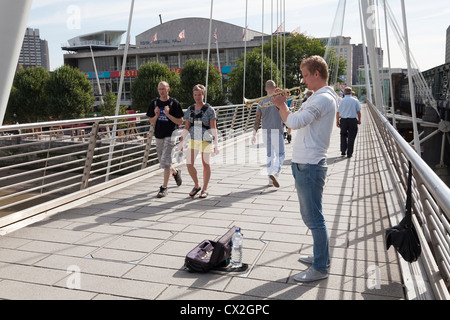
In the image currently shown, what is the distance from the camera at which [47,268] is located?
3998 millimetres

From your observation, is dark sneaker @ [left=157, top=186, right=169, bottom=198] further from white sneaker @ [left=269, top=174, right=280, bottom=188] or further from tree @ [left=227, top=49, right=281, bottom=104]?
tree @ [left=227, top=49, right=281, bottom=104]

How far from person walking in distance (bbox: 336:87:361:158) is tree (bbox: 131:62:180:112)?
40.5 metres

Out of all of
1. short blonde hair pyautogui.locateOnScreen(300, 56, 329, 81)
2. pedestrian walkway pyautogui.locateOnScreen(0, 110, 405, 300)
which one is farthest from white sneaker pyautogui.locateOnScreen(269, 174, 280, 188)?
short blonde hair pyautogui.locateOnScreen(300, 56, 329, 81)

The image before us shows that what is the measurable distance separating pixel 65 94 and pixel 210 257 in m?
48.7

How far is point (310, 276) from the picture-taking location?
3688 millimetres

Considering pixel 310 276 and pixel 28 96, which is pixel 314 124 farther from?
pixel 28 96

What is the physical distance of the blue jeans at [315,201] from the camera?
3.56 meters

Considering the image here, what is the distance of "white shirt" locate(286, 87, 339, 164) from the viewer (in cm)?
Answer: 345

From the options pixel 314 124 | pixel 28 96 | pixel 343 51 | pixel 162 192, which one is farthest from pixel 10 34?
pixel 343 51

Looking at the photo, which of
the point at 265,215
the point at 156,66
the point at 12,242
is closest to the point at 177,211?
the point at 265,215

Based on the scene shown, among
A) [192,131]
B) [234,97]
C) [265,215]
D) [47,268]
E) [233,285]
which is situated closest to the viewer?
[233,285]

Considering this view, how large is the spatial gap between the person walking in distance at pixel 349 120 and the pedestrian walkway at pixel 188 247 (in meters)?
3.78
